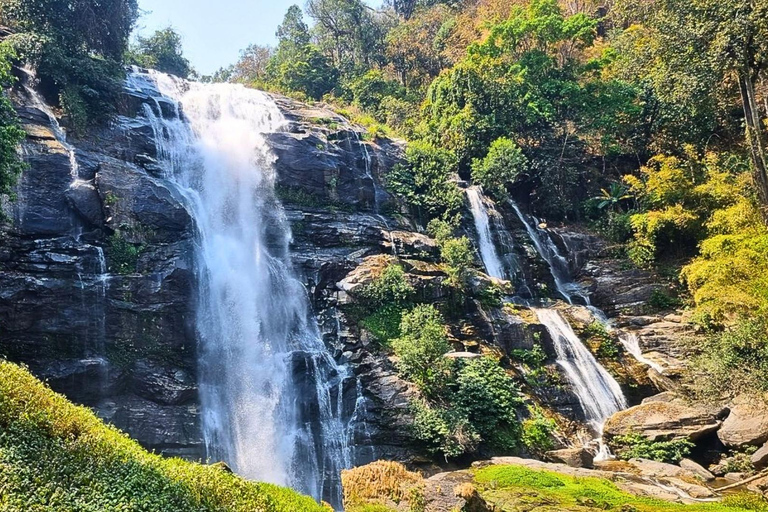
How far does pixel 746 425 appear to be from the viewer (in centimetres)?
1400

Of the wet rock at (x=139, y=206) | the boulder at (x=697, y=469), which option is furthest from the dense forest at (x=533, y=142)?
the wet rock at (x=139, y=206)

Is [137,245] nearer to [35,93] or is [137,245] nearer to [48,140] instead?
[48,140]

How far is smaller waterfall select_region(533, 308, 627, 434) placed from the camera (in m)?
17.0

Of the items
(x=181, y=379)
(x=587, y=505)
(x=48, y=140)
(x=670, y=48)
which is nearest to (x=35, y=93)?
(x=48, y=140)

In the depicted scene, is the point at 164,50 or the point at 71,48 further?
the point at 164,50

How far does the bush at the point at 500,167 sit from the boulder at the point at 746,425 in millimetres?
14109

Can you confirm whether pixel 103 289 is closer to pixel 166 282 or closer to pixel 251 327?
pixel 166 282

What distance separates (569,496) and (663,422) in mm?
8048

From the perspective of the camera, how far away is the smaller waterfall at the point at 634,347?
18.6 meters

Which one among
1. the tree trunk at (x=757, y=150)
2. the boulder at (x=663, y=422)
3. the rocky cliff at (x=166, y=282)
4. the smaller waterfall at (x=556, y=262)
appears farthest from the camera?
the smaller waterfall at (x=556, y=262)

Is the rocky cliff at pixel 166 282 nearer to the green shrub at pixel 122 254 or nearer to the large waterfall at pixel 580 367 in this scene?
the green shrub at pixel 122 254

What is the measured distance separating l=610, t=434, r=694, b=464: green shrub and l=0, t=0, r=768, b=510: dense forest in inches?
2.2

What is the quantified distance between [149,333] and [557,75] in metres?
25.6

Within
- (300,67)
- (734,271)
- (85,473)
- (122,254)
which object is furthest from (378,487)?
(300,67)
